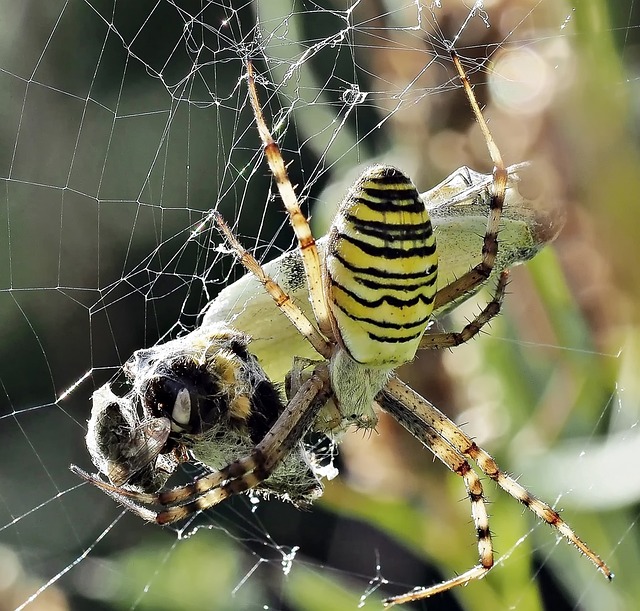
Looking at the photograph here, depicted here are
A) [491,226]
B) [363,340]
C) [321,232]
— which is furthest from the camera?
[321,232]

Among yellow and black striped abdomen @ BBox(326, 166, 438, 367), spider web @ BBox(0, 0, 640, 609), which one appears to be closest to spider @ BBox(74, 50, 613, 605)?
yellow and black striped abdomen @ BBox(326, 166, 438, 367)

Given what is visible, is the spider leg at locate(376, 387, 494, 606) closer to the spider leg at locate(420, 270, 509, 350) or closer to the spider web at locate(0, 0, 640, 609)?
the spider web at locate(0, 0, 640, 609)

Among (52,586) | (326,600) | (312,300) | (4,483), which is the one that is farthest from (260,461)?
(4,483)

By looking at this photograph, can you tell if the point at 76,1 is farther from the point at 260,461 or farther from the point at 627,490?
the point at 627,490

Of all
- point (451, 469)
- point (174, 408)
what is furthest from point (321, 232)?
point (174, 408)

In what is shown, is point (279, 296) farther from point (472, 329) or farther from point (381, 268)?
point (472, 329)

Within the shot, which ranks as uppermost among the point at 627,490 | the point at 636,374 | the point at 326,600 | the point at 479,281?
the point at 479,281
